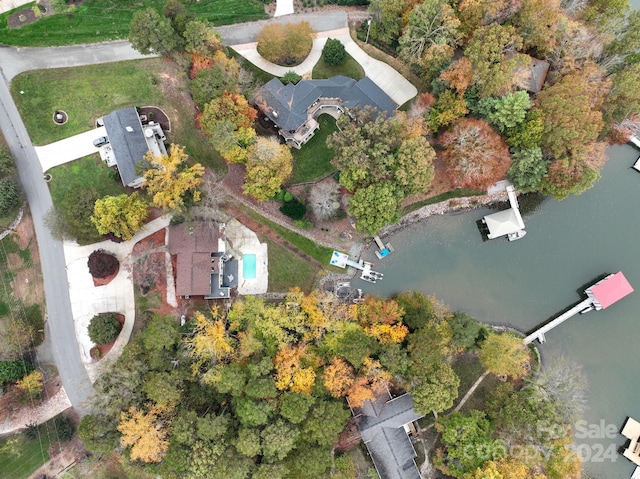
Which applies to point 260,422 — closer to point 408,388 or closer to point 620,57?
point 408,388

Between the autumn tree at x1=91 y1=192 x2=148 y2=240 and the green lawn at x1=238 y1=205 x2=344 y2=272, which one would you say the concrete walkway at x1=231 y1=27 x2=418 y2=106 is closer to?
the green lawn at x1=238 y1=205 x2=344 y2=272

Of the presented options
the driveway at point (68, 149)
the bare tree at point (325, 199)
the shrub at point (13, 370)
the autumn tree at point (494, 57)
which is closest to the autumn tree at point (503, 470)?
the bare tree at point (325, 199)

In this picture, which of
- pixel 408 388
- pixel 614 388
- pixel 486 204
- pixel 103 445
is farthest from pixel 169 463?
pixel 614 388

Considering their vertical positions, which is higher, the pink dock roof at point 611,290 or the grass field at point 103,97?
the grass field at point 103,97

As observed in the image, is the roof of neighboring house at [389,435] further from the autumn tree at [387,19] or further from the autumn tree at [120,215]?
the autumn tree at [387,19]

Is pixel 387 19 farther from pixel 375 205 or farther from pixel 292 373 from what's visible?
pixel 292 373
